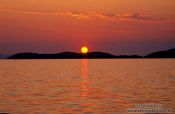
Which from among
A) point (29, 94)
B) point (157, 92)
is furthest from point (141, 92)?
point (29, 94)

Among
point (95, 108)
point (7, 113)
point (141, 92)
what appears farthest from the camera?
point (141, 92)

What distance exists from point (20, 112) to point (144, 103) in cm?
1361

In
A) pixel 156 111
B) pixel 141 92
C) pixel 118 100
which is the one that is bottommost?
pixel 156 111

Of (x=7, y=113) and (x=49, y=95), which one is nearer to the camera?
(x=7, y=113)

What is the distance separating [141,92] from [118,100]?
9.55 m

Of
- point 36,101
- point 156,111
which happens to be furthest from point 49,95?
point 156,111

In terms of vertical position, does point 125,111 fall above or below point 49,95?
below

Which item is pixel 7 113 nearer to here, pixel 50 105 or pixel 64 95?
pixel 50 105

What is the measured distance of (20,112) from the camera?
35438mm

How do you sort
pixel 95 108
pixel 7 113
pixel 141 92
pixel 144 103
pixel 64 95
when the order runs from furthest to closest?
pixel 141 92, pixel 64 95, pixel 144 103, pixel 95 108, pixel 7 113

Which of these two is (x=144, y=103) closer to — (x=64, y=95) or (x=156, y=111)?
(x=156, y=111)

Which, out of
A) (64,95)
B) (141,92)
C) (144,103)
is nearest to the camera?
(144,103)

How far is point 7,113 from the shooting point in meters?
34.8

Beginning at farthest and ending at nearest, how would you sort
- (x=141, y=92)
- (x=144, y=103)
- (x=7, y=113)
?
(x=141, y=92) → (x=144, y=103) → (x=7, y=113)
